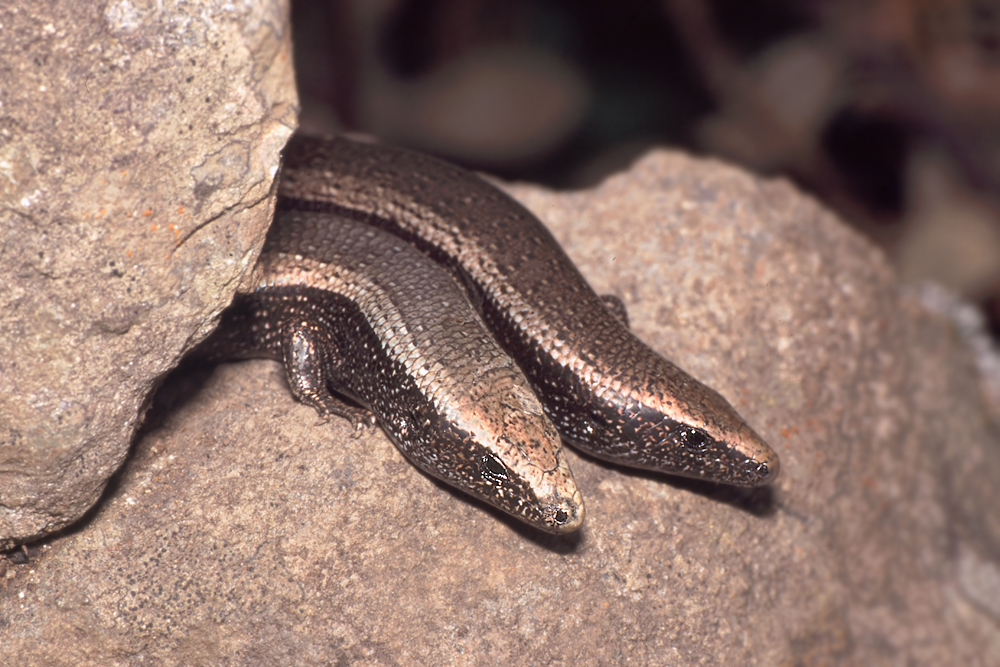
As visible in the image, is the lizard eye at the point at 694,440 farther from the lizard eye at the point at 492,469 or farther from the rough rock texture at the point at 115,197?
the rough rock texture at the point at 115,197

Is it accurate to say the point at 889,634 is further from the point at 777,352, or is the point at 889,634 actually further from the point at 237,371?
the point at 237,371

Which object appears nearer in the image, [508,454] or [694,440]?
[508,454]

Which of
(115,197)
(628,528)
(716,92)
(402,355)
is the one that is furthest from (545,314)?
(716,92)

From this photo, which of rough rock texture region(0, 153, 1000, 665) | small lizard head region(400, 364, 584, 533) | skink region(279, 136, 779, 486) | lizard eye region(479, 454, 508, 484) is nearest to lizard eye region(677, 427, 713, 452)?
skink region(279, 136, 779, 486)

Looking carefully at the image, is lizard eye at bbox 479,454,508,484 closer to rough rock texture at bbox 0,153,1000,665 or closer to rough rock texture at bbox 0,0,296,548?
rough rock texture at bbox 0,153,1000,665

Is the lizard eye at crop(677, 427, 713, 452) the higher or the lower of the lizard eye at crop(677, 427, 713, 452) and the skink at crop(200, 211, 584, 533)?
the higher

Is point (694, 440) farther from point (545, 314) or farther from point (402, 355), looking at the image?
point (402, 355)

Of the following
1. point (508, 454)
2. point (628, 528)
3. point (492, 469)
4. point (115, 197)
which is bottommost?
point (628, 528)

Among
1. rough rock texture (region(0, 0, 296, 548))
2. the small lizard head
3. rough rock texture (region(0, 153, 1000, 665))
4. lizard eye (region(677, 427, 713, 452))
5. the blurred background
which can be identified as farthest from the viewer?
the blurred background
